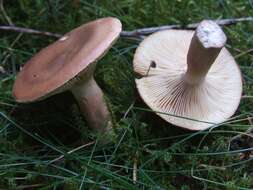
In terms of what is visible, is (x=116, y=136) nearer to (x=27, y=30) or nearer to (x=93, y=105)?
(x=93, y=105)

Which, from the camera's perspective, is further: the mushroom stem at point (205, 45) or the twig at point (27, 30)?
the twig at point (27, 30)

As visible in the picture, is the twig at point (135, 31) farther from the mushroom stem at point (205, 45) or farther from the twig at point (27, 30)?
the mushroom stem at point (205, 45)

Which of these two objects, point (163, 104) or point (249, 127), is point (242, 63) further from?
point (163, 104)

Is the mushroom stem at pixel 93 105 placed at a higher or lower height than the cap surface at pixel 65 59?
lower

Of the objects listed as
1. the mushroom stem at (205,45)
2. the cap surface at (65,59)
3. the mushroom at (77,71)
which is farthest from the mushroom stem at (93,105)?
the mushroom stem at (205,45)

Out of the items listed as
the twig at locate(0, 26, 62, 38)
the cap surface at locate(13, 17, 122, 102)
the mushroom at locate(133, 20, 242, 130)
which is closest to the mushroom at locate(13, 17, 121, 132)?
the cap surface at locate(13, 17, 122, 102)

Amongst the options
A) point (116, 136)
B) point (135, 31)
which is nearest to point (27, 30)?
point (135, 31)

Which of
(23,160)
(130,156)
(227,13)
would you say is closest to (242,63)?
(227,13)
